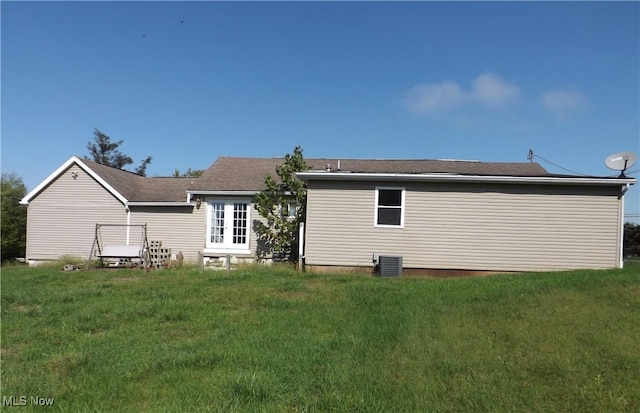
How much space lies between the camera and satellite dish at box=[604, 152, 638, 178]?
12.2 metres

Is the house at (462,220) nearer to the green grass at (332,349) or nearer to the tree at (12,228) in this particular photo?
the green grass at (332,349)

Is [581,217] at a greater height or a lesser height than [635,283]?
greater

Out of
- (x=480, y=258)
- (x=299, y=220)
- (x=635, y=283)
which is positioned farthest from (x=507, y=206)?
(x=299, y=220)

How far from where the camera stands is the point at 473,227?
41.9 ft

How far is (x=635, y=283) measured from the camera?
797cm

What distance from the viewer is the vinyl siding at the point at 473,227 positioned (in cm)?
1237

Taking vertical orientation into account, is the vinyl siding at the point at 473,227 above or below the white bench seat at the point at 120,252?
above

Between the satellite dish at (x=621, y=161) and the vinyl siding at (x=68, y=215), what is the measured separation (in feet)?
54.3

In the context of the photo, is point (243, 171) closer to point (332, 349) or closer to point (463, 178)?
point (463, 178)

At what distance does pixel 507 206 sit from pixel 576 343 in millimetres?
8190

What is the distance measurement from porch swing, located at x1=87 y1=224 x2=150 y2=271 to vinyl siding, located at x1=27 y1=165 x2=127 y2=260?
0.46 meters

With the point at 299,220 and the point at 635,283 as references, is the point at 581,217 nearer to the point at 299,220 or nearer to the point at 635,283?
the point at 635,283

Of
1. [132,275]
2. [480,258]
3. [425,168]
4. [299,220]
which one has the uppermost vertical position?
[425,168]

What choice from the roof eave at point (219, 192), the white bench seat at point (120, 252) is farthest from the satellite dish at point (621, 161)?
the white bench seat at point (120, 252)
